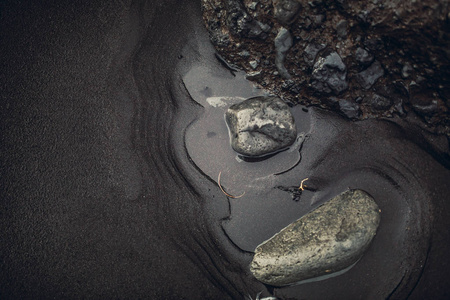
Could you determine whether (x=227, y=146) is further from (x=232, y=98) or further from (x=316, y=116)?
(x=316, y=116)

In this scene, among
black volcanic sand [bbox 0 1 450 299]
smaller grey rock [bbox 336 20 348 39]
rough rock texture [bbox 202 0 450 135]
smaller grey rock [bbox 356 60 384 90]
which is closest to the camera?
rough rock texture [bbox 202 0 450 135]

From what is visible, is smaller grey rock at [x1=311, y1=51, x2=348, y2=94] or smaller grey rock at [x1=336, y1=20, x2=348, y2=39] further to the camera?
smaller grey rock at [x1=311, y1=51, x2=348, y2=94]

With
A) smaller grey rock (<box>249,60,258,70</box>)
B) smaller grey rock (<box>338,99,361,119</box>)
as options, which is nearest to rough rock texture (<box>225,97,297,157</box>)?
smaller grey rock (<box>249,60,258,70</box>)

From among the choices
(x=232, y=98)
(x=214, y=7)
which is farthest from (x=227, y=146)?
(x=214, y=7)

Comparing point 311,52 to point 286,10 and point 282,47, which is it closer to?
point 282,47

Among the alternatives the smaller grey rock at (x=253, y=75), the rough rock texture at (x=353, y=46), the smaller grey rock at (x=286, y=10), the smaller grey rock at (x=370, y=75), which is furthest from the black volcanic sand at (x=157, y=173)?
the smaller grey rock at (x=286, y=10)

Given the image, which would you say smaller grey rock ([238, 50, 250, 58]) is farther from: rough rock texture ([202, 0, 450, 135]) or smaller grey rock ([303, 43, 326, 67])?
smaller grey rock ([303, 43, 326, 67])

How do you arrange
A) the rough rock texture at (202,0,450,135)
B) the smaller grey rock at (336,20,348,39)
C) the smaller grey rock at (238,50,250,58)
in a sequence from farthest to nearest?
the smaller grey rock at (238,50,250,58) → the smaller grey rock at (336,20,348,39) → the rough rock texture at (202,0,450,135)
